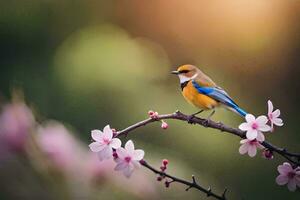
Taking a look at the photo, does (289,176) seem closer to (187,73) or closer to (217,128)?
(217,128)

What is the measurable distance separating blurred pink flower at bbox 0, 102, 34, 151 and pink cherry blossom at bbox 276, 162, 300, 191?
55 centimetres

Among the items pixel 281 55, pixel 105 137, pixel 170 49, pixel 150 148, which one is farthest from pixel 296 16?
pixel 105 137

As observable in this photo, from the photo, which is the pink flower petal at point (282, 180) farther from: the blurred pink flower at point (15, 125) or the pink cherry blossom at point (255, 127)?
the blurred pink flower at point (15, 125)

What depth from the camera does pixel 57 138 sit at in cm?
125

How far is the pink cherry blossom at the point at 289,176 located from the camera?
0.98 metres

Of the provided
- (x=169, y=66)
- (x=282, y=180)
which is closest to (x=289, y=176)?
(x=282, y=180)

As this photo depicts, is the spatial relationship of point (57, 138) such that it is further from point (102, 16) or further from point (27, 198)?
point (102, 16)

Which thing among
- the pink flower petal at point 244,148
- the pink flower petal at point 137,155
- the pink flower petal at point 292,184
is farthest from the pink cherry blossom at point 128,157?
the pink flower petal at point 292,184

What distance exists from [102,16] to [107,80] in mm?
165

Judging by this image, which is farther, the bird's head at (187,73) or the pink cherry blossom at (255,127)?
the bird's head at (187,73)

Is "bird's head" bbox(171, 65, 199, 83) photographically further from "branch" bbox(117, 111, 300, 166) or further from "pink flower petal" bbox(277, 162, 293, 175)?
"pink flower petal" bbox(277, 162, 293, 175)

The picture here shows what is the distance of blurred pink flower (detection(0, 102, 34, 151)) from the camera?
1.23 m

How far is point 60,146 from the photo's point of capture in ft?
4.15

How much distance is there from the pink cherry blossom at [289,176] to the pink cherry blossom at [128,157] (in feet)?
0.83
